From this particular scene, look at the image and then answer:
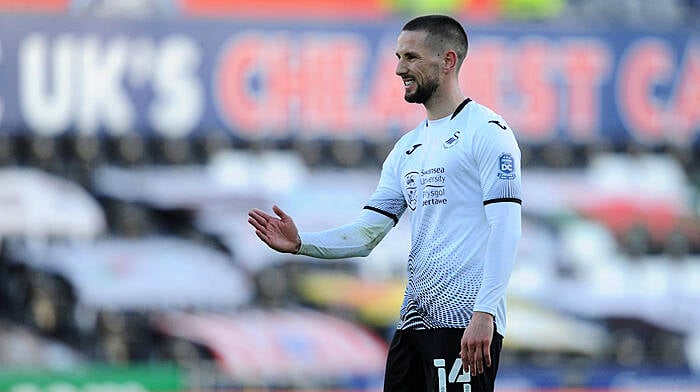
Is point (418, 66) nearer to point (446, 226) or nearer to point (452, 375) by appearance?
point (446, 226)

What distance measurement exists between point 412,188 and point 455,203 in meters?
0.23

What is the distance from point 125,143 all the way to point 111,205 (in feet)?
1.99

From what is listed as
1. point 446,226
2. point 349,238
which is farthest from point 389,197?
point 446,226

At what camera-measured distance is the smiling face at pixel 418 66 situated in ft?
17.5

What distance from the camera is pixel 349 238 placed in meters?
5.56

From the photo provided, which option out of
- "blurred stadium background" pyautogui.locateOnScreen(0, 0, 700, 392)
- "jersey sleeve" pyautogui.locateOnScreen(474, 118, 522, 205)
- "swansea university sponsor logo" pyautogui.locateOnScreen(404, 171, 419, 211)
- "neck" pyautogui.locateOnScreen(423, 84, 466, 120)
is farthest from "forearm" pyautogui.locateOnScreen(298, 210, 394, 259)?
"blurred stadium background" pyautogui.locateOnScreen(0, 0, 700, 392)

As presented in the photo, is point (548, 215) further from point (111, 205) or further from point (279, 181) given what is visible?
point (111, 205)

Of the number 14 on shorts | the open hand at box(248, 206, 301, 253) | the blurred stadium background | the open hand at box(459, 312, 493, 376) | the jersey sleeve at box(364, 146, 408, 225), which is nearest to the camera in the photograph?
the open hand at box(459, 312, 493, 376)

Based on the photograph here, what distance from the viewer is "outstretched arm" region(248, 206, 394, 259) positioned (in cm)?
534

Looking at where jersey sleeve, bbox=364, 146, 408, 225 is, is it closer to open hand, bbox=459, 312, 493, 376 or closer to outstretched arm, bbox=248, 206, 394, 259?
outstretched arm, bbox=248, 206, 394, 259

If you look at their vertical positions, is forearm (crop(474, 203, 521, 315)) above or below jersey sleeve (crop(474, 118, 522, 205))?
below

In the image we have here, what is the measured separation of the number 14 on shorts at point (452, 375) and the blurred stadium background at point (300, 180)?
8557 mm

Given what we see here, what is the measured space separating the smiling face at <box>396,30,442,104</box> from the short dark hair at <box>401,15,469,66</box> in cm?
2

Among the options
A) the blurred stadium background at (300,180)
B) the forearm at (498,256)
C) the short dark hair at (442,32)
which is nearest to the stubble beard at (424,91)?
the short dark hair at (442,32)
